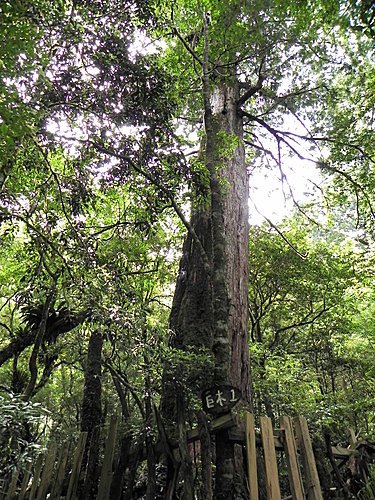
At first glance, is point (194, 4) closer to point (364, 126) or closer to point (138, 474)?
point (364, 126)

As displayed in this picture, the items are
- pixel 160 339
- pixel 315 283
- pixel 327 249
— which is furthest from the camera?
pixel 327 249

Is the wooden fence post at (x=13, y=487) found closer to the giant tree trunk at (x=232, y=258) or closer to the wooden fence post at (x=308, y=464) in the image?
the giant tree trunk at (x=232, y=258)

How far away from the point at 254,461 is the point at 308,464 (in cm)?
46

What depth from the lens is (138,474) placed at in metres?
3.32

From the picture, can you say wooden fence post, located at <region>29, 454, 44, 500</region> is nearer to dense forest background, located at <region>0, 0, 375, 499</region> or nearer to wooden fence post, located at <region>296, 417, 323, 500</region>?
dense forest background, located at <region>0, 0, 375, 499</region>

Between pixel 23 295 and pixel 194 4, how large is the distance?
4.20m

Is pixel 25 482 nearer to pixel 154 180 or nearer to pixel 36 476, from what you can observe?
pixel 36 476

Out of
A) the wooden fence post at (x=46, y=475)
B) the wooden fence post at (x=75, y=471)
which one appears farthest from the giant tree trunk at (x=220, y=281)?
the wooden fence post at (x=46, y=475)

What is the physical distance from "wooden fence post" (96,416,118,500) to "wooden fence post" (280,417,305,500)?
137cm

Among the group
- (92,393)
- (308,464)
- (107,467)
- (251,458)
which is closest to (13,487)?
(107,467)

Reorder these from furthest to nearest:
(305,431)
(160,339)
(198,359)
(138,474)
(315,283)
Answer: (315,283)
(138,474)
(160,339)
(198,359)
(305,431)

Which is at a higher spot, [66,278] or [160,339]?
[66,278]

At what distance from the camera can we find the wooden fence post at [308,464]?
245cm

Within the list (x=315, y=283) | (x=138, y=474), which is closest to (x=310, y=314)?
(x=315, y=283)
